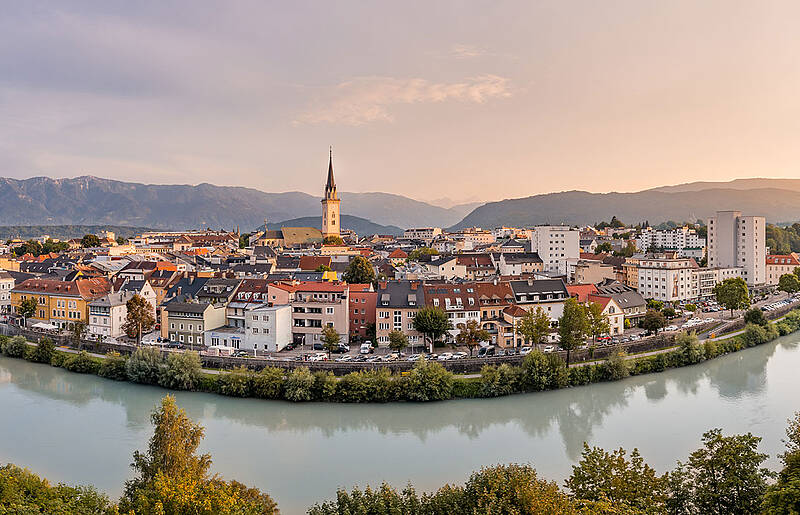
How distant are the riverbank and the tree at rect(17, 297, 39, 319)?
278 inches

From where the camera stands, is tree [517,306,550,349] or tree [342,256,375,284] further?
tree [342,256,375,284]

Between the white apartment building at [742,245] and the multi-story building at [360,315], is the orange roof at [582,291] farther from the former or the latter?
the white apartment building at [742,245]

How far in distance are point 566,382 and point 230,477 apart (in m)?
10.6

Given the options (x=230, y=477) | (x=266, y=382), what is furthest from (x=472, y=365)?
(x=230, y=477)

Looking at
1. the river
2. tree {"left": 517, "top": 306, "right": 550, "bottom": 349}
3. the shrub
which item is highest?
tree {"left": 517, "top": 306, "right": 550, "bottom": 349}

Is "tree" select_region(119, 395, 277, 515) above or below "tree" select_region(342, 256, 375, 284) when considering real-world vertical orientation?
below

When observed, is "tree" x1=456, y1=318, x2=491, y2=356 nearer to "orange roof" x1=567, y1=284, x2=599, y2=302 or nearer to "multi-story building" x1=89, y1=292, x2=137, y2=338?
"orange roof" x1=567, y1=284, x2=599, y2=302

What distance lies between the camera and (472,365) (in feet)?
59.4

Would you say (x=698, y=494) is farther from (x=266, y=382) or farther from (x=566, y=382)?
(x=266, y=382)

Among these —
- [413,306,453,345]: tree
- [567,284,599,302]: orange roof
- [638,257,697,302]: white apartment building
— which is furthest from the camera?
[638,257,697,302]: white apartment building

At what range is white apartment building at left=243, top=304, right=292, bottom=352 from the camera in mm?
20359

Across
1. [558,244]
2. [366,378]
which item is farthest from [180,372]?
[558,244]

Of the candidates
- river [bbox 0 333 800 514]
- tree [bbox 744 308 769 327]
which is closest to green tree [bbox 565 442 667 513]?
river [bbox 0 333 800 514]

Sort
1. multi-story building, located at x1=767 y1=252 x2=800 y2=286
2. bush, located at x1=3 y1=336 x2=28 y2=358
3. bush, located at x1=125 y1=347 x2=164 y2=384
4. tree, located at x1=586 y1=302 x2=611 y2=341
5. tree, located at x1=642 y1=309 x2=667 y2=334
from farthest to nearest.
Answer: multi-story building, located at x1=767 y1=252 x2=800 y2=286
tree, located at x1=642 y1=309 x2=667 y2=334
bush, located at x1=3 y1=336 x2=28 y2=358
tree, located at x1=586 y1=302 x2=611 y2=341
bush, located at x1=125 y1=347 x2=164 y2=384
